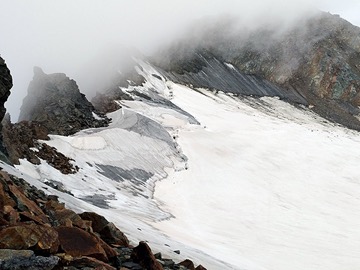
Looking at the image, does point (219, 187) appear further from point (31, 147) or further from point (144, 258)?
point (144, 258)

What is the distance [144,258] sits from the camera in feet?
26.2

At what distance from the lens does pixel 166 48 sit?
301 ft

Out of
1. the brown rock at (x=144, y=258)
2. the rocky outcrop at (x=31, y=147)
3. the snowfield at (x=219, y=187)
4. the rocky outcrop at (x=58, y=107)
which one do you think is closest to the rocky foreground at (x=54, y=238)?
the brown rock at (x=144, y=258)

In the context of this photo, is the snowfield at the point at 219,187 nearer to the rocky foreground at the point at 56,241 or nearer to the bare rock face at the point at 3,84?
the bare rock face at the point at 3,84

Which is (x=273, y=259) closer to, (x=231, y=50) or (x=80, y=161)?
(x=80, y=161)

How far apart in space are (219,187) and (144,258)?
20270 millimetres

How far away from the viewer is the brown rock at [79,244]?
687cm

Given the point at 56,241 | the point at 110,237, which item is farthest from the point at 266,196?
the point at 56,241

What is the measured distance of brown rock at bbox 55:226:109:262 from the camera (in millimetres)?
6871

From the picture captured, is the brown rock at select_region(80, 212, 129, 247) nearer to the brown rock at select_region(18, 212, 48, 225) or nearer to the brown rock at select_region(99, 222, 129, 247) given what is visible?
the brown rock at select_region(99, 222, 129, 247)

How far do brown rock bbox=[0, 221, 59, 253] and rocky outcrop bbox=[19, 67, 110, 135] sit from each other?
80.8 ft

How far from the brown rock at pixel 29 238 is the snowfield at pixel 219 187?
514 cm

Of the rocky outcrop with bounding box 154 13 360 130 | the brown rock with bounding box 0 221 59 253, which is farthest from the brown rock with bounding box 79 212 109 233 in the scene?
the rocky outcrop with bounding box 154 13 360 130

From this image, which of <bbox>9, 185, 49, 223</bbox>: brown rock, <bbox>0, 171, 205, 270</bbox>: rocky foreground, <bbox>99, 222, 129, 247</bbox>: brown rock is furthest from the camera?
<bbox>99, 222, 129, 247</bbox>: brown rock
